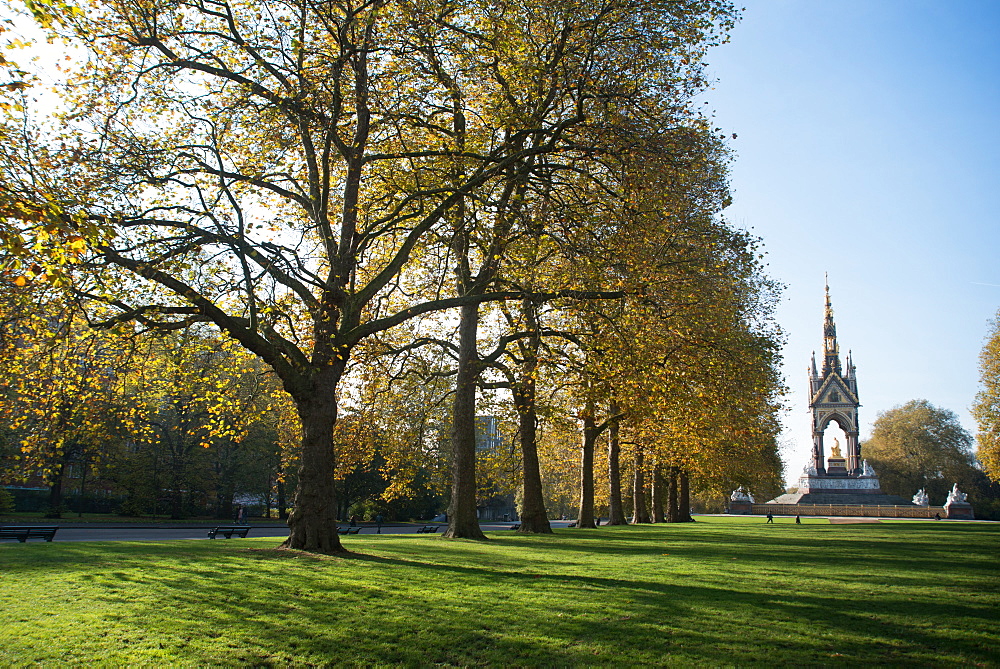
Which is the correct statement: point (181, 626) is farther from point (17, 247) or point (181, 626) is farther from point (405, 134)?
point (405, 134)

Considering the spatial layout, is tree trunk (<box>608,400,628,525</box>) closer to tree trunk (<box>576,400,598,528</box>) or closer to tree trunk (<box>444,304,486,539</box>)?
tree trunk (<box>576,400,598,528</box>)

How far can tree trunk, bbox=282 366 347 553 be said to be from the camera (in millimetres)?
14461

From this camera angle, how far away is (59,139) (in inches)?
519

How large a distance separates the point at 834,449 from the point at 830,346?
16.4 m

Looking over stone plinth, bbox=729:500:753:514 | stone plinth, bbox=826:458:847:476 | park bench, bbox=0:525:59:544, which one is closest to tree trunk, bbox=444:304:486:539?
park bench, bbox=0:525:59:544

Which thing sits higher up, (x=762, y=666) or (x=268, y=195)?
(x=268, y=195)

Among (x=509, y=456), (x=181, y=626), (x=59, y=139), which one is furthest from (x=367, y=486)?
(x=181, y=626)

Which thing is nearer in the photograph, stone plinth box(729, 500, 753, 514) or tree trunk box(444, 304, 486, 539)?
tree trunk box(444, 304, 486, 539)

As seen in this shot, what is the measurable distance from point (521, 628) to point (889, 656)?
3.67 m

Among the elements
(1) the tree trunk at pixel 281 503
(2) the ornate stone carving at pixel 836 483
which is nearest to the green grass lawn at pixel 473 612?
(1) the tree trunk at pixel 281 503

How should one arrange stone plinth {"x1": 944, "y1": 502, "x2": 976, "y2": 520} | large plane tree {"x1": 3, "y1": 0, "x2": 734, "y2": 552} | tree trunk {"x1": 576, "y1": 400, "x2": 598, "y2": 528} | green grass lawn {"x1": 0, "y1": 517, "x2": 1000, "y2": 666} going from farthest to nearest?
stone plinth {"x1": 944, "y1": 502, "x2": 976, "y2": 520} → tree trunk {"x1": 576, "y1": 400, "x2": 598, "y2": 528} → large plane tree {"x1": 3, "y1": 0, "x2": 734, "y2": 552} → green grass lawn {"x1": 0, "y1": 517, "x2": 1000, "y2": 666}

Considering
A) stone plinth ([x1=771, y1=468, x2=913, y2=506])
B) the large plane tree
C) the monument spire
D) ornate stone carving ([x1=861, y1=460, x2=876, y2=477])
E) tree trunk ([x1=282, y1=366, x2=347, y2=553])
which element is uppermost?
the monument spire

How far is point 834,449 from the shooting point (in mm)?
107875

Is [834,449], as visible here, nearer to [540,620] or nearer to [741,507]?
[741,507]
